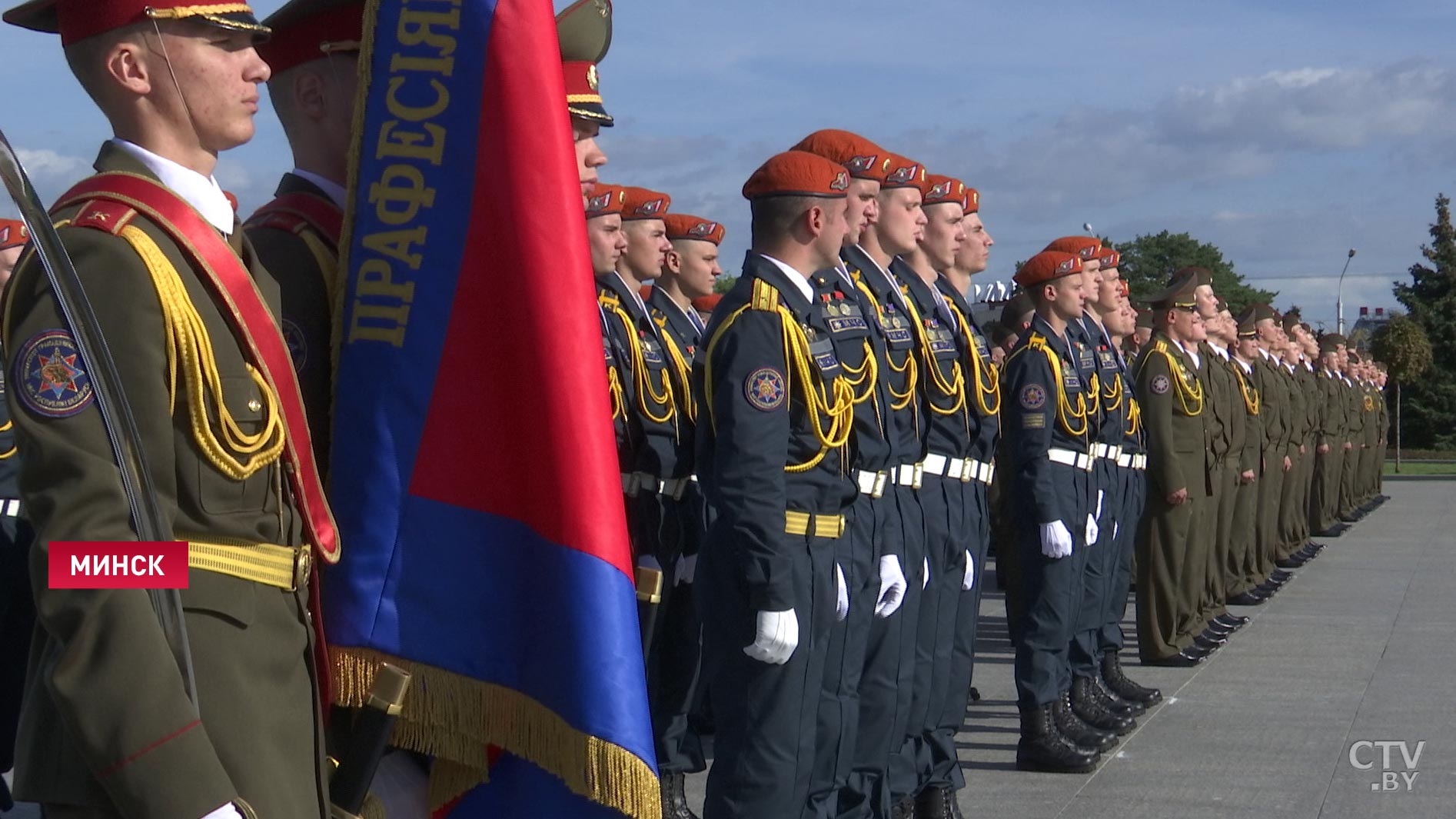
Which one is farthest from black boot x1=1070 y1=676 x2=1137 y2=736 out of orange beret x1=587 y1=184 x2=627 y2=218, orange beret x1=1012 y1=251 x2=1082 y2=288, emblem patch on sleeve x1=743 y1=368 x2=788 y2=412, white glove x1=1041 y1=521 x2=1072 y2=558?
emblem patch on sleeve x1=743 y1=368 x2=788 y2=412

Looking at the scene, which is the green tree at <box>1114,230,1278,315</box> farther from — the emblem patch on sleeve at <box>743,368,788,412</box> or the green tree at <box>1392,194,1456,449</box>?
the emblem patch on sleeve at <box>743,368,788,412</box>

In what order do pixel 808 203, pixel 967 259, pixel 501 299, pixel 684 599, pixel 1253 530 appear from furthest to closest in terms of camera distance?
pixel 1253 530, pixel 967 259, pixel 684 599, pixel 808 203, pixel 501 299

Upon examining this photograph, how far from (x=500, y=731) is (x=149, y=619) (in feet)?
1.98

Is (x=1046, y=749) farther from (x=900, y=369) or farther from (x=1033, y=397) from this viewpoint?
(x=900, y=369)

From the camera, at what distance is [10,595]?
627 cm

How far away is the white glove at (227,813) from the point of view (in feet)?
7.07

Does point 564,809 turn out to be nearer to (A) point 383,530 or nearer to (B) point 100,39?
(A) point 383,530

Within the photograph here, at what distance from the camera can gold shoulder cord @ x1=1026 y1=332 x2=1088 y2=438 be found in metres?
7.82

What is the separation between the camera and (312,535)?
8.17 ft

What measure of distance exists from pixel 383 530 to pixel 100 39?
2.61ft

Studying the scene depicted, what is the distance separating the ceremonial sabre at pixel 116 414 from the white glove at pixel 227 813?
14cm

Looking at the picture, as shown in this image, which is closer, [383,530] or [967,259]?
[383,530]

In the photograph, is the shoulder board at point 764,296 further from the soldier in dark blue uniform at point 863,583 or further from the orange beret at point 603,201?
the orange beret at point 603,201

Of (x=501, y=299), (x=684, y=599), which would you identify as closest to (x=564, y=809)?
(x=501, y=299)
